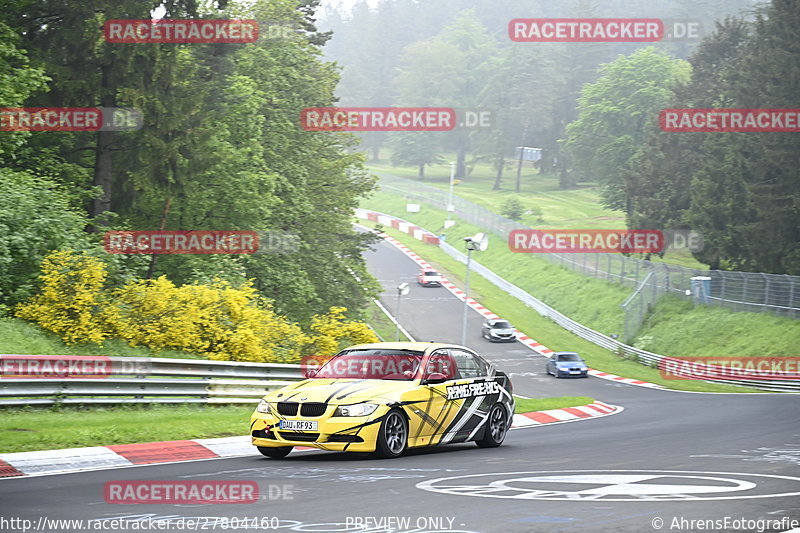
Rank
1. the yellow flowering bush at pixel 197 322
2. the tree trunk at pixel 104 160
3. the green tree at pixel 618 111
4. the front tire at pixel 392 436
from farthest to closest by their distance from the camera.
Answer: the green tree at pixel 618 111 → the tree trunk at pixel 104 160 → the yellow flowering bush at pixel 197 322 → the front tire at pixel 392 436

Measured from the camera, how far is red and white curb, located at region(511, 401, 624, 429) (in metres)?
21.4

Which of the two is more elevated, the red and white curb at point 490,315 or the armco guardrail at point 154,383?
the armco guardrail at point 154,383

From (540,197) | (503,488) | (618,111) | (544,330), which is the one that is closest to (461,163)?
(540,197)

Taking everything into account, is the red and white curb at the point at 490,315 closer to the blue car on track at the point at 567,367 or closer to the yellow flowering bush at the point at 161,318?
the blue car on track at the point at 567,367

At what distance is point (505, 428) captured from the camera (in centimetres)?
1577

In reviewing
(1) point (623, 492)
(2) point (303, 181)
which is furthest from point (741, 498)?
(2) point (303, 181)

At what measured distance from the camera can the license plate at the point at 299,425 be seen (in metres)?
12.5

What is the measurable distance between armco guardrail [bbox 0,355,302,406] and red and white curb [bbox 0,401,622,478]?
11.5ft

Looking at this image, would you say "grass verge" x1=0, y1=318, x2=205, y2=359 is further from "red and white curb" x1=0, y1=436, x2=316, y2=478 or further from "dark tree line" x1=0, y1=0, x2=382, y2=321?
"red and white curb" x1=0, y1=436, x2=316, y2=478

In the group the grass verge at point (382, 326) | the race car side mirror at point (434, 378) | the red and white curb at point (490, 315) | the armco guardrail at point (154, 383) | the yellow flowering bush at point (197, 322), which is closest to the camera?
the race car side mirror at point (434, 378)

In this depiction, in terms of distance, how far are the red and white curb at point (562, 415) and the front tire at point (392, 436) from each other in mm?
6473

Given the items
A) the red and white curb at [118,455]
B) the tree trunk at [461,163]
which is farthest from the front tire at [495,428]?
the tree trunk at [461,163]

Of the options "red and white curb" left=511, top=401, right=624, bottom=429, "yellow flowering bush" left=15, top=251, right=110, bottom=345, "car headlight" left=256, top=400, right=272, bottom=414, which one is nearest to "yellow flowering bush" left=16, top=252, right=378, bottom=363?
"yellow flowering bush" left=15, top=251, right=110, bottom=345

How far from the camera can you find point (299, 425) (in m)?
12.6
